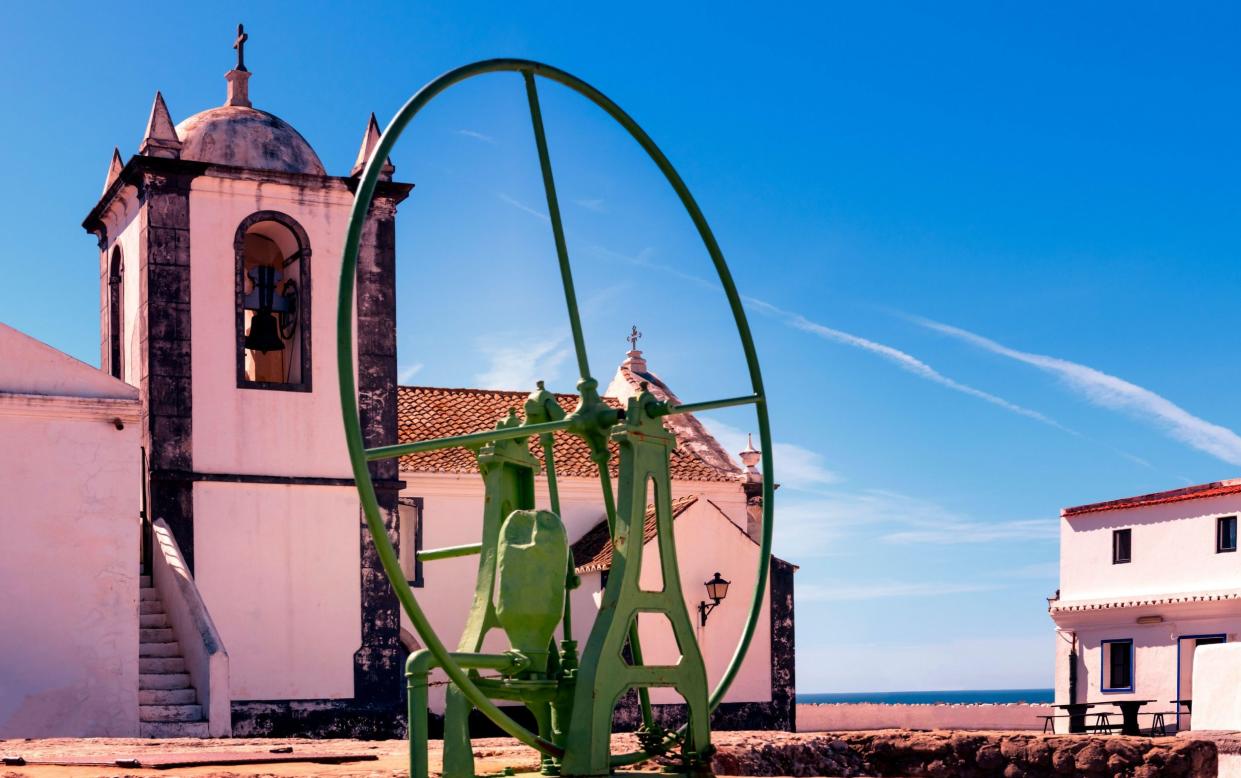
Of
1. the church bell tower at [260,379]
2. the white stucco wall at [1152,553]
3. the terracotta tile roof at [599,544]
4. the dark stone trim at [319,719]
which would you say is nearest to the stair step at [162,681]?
the dark stone trim at [319,719]

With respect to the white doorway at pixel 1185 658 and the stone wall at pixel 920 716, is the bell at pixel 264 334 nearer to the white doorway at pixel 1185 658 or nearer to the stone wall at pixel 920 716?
the white doorway at pixel 1185 658

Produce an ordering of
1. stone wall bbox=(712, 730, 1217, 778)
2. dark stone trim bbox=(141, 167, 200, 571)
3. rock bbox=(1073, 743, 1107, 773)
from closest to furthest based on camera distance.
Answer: stone wall bbox=(712, 730, 1217, 778) → rock bbox=(1073, 743, 1107, 773) → dark stone trim bbox=(141, 167, 200, 571)

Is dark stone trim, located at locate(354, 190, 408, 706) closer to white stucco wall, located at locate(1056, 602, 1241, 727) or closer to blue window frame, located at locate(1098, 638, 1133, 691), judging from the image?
white stucco wall, located at locate(1056, 602, 1241, 727)

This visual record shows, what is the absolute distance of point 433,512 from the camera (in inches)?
960

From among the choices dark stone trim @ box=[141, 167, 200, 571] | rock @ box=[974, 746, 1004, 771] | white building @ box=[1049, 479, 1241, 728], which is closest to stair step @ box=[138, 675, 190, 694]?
dark stone trim @ box=[141, 167, 200, 571]

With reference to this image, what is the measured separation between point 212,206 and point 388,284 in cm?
228

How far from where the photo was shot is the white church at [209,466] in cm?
1714

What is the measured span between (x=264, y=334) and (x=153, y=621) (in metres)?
3.62

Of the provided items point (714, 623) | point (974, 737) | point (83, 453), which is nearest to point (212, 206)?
point (83, 453)

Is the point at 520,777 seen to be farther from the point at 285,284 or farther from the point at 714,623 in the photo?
the point at 714,623

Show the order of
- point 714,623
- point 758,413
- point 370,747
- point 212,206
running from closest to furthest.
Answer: point 758,413 < point 370,747 < point 212,206 < point 714,623

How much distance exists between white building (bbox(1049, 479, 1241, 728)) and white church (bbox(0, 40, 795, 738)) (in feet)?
40.0

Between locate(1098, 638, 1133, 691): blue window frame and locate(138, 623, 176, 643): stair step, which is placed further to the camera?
locate(1098, 638, 1133, 691): blue window frame

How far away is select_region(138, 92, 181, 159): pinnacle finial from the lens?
19.6 m
